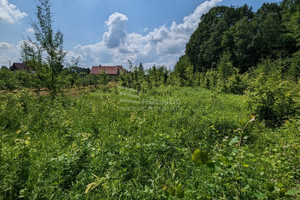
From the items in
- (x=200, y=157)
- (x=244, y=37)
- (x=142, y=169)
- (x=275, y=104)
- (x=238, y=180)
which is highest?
(x=244, y=37)

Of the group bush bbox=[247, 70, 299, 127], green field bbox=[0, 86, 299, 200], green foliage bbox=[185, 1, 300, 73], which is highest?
green foliage bbox=[185, 1, 300, 73]

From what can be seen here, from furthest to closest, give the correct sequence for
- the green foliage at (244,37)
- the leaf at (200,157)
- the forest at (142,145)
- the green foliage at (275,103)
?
the green foliage at (244,37) < the green foliage at (275,103) < the forest at (142,145) < the leaf at (200,157)

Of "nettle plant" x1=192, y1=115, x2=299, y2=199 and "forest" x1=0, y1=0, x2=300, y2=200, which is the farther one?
"forest" x1=0, y1=0, x2=300, y2=200

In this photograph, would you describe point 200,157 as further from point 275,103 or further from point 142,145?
point 275,103

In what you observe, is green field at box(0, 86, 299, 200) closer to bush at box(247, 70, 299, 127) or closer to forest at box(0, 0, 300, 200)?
forest at box(0, 0, 300, 200)

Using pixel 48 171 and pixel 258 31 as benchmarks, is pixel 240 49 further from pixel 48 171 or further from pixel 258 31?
pixel 48 171

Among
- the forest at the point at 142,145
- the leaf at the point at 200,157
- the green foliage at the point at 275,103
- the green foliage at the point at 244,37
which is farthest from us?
the green foliage at the point at 244,37

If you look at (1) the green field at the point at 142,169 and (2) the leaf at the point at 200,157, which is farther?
(1) the green field at the point at 142,169

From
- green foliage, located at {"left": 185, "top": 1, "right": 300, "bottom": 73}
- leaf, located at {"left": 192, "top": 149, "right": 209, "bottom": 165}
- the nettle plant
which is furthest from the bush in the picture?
green foliage, located at {"left": 185, "top": 1, "right": 300, "bottom": 73}

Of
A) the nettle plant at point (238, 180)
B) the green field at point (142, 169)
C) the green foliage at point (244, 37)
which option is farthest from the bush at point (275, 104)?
the green foliage at point (244, 37)

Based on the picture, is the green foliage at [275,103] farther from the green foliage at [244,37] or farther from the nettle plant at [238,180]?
the green foliage at [244,37]

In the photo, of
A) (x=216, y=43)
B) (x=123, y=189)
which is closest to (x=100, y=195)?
(x=123, y=189)

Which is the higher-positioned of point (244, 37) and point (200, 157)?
point (244, 37)

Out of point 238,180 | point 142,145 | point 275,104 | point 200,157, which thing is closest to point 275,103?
point 275,104
